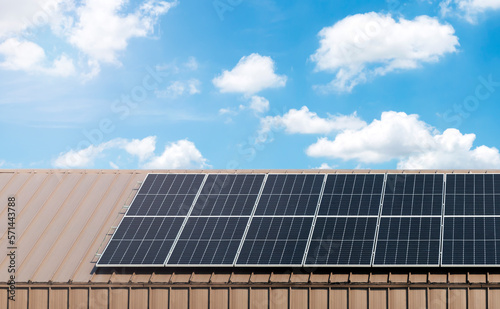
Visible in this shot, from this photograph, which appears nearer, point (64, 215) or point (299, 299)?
point (299, 299)

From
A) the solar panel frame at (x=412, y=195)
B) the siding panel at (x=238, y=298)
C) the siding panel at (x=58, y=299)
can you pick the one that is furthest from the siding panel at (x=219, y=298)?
the siding panel at (x=58, y=299)

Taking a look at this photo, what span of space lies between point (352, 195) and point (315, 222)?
3.09 meters

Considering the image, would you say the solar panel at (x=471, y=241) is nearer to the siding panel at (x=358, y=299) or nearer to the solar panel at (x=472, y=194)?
the solar panel at (x=472, y=194)

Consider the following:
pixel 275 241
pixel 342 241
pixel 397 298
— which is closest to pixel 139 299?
pixel 275 241

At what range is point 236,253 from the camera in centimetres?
2819

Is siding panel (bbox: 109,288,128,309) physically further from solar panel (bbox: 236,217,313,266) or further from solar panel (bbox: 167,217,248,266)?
solar panel (bbox: 236,217,313,266)

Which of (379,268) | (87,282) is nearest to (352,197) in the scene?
(379,268)

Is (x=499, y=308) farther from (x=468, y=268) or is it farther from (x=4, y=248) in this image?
(x=4, y=248)

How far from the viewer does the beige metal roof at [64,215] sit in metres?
29.9

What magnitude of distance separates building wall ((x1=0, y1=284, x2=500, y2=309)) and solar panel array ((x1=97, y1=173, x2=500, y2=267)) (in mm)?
1129

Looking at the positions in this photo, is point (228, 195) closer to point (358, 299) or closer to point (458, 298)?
point (358, 299)

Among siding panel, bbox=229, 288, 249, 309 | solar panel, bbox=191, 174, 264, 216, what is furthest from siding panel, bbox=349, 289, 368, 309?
solar panel, bbox=191, 174, 264, 216

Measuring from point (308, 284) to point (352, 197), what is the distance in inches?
249

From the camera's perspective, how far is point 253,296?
88.8 feet
